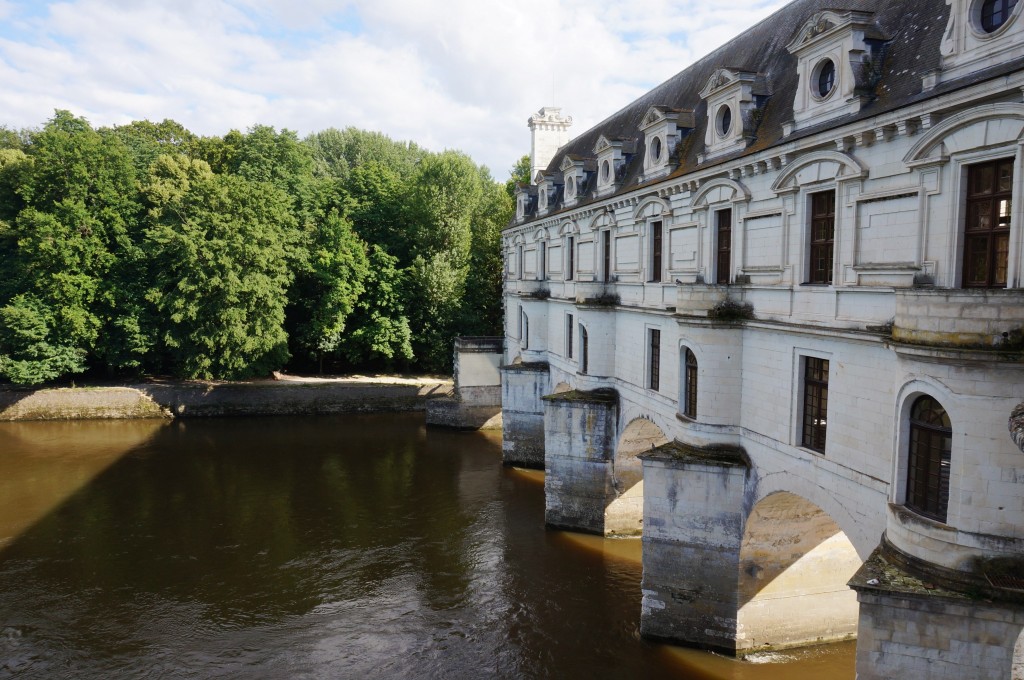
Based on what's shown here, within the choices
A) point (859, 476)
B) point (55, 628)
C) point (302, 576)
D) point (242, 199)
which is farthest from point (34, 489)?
point (859, 476)

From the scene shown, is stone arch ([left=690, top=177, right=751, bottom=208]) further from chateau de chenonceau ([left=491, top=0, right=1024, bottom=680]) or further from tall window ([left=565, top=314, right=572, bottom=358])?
tall window ([left=565, top=314, right=572, bottom=358])

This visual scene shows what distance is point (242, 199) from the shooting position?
3316cm

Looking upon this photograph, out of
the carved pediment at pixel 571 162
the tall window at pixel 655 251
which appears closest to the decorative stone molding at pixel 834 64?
the tall window at pixel 655 251

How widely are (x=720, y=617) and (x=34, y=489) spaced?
22.0m

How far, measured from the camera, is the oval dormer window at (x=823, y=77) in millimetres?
10445

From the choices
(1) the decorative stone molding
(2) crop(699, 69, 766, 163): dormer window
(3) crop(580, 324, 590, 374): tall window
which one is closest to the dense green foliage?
(3) crop(580, 324, 590, 374): tall window

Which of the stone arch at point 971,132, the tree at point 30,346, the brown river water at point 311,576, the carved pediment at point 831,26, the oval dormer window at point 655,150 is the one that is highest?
the carved pediment at point 831,26

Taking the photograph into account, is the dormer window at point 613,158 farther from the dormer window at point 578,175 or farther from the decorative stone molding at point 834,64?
the decorative stone molding at point 834,64

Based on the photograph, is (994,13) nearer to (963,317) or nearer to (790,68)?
(963,317)

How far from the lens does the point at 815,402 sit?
1074cm

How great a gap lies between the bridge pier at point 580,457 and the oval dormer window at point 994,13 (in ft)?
39.4

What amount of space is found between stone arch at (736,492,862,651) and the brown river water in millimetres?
461

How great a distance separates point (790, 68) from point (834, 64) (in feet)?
8.73

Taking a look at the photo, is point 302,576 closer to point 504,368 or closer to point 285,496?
point 285,496
